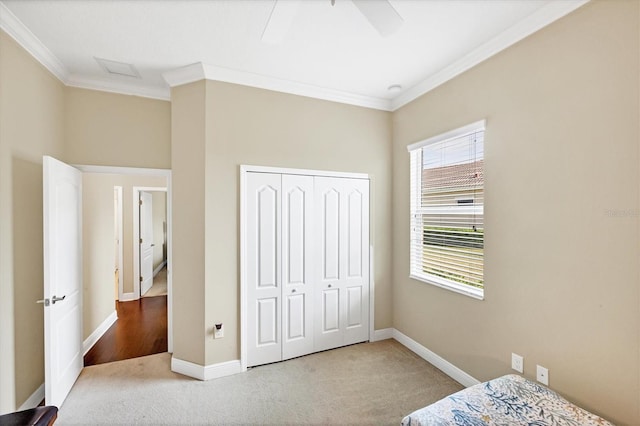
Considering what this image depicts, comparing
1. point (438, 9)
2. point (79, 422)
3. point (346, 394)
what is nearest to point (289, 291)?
point (346, 394)

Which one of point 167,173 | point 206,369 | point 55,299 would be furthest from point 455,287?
point 55,299

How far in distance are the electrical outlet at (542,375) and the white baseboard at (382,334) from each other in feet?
5.36

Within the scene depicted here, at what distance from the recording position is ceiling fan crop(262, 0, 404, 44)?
4.56ft

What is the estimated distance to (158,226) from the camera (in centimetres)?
739

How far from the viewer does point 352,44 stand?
224 cm

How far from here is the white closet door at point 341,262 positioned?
10.1 feet

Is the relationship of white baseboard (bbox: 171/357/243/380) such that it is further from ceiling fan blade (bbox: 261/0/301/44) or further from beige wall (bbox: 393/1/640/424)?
ceiling fan blade (bbox: 261/0/301/44)

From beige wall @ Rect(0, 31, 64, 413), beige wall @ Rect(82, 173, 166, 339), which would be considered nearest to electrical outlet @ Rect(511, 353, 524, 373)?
beige wall @ Rect(0, 31, 64, 413)

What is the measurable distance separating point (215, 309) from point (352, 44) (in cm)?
256

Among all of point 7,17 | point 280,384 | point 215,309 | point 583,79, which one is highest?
point 7,17

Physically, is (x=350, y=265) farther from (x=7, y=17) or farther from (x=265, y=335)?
(x=7, y=17)

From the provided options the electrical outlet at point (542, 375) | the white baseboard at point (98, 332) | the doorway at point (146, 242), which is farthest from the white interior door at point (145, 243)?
the electrical outlet at point (542, 375)

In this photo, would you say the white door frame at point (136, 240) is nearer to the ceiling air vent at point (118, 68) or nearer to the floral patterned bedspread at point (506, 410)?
the ceiling air vent at point (118, 68)

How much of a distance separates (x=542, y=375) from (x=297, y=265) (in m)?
2.09
